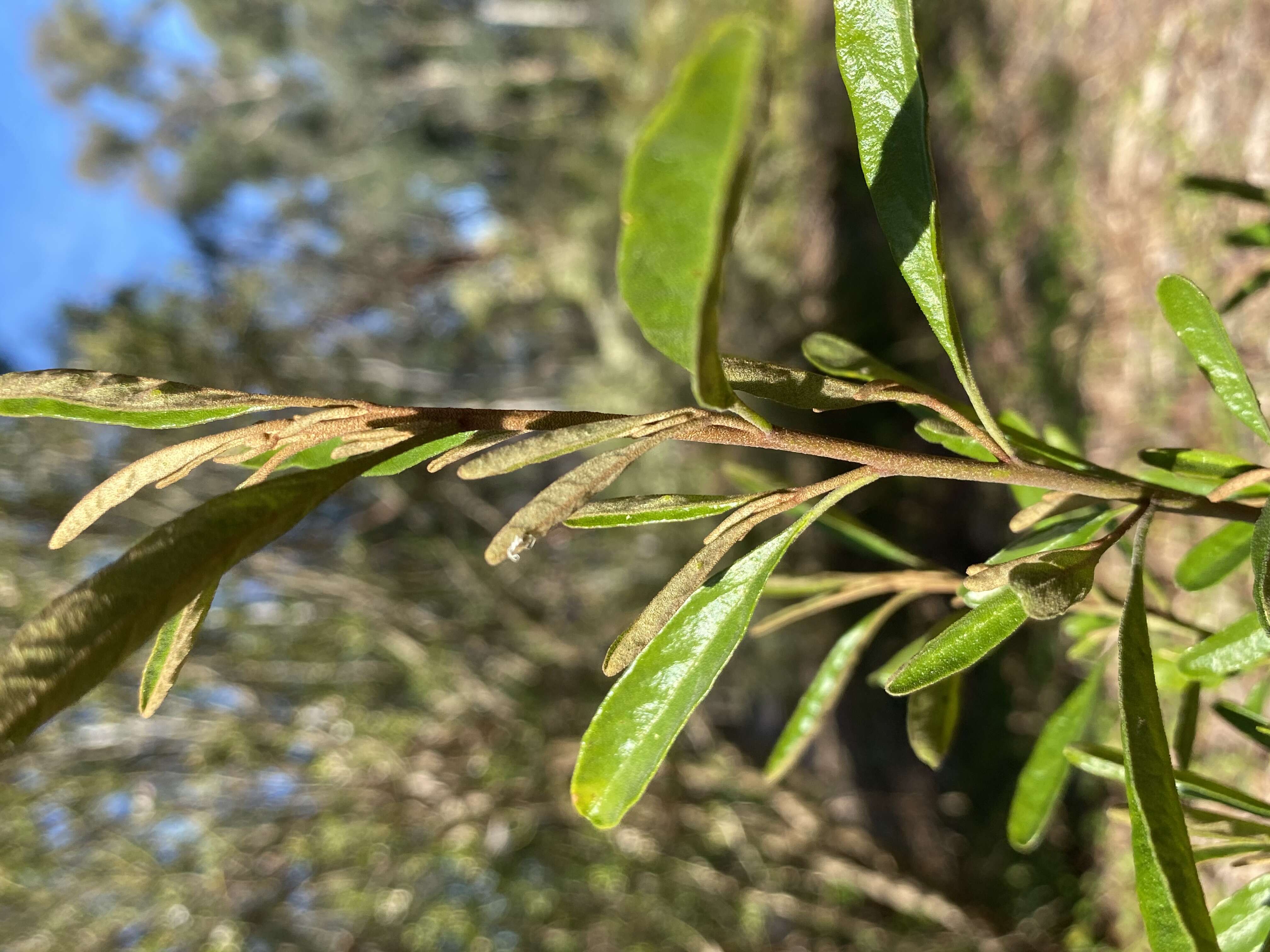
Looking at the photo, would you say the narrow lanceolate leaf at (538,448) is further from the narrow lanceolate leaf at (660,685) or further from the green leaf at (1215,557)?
the green leaf at (1215,557)

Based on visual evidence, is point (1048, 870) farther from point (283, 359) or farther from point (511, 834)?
point (283, 359)

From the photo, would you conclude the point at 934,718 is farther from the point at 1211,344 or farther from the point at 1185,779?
the point at 1211,344

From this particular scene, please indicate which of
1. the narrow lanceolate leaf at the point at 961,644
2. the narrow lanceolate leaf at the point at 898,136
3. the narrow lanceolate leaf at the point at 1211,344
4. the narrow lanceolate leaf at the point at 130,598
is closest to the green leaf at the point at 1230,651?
the narrow lanceolate leaf at the point at 1211,344

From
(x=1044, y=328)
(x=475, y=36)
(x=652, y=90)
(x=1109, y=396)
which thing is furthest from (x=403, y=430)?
(x=475, y=36)

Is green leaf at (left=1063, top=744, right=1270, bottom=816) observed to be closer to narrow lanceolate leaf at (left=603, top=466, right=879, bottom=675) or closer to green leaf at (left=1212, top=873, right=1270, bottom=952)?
green leaf at (left=1212, top=873, right=1270, bottom=952)

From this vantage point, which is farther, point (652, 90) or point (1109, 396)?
point (652, 90)

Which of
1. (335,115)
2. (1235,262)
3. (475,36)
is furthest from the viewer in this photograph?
(335,115)

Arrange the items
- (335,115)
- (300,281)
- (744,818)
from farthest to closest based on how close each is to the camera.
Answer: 1. (335,115)
2. (300,281)
3. (744,818)

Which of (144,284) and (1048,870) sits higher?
(144,284)
